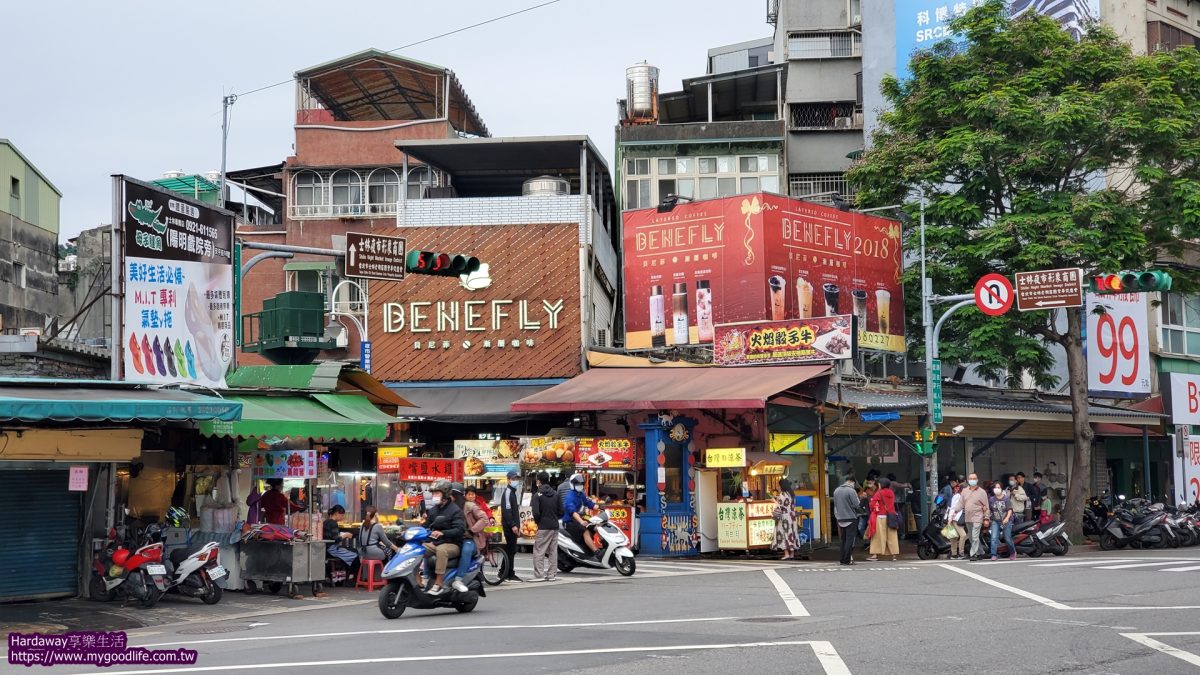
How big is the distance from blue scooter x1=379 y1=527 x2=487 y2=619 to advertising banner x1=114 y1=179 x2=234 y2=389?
5.08 m

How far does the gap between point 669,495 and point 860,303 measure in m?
9.27

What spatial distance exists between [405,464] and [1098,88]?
63.8ft

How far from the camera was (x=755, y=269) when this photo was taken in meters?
31.9

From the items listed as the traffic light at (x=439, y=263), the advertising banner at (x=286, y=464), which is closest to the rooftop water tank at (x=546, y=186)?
the traffic light at (x=439, y=263)

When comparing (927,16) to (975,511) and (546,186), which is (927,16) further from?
(975,511)

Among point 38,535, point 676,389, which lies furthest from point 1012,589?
point 38,535

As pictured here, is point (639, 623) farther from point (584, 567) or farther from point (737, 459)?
point (737, 459)

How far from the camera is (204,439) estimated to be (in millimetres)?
20516

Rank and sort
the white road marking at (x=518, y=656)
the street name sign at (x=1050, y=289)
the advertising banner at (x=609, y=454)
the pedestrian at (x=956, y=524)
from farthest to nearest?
1. the advertising banner at (x=609, y=454)
2. the pedestrian at (x=956, y=524)
3. the street name sign at (x=1050, y=289)
4. the white road marking at (x=518, y=656)

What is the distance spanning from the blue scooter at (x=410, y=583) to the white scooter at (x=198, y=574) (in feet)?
11.9

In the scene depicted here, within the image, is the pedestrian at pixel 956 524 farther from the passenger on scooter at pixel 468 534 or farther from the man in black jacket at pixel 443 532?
the man in black jacket at pixel 443 532

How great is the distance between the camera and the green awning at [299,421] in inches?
730

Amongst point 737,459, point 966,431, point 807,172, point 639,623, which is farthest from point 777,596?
point 807,172

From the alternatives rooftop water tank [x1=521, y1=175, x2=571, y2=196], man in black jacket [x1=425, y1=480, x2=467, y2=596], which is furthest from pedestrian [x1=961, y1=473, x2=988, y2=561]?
rooftop water tank [x1=521, y1=175, x2=571, y2=196]
